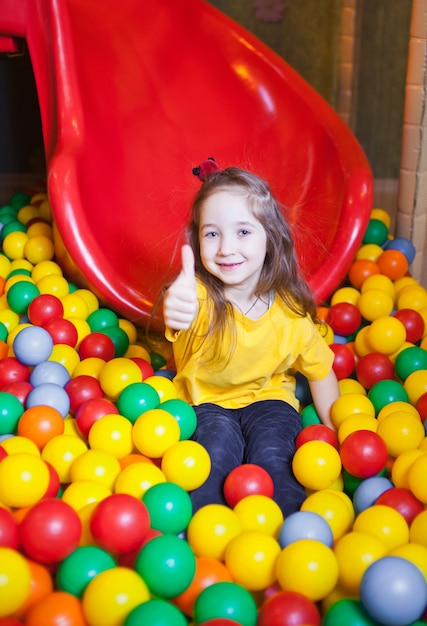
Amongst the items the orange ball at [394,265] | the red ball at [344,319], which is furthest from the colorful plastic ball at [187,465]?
the orange ball at [394,265]

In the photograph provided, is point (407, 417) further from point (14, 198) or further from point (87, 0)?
point (14, 198)

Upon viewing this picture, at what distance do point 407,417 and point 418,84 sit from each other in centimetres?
107

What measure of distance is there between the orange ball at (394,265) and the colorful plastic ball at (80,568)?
4.26ft

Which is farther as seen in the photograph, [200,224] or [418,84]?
[418,84]

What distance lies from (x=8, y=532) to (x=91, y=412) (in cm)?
39

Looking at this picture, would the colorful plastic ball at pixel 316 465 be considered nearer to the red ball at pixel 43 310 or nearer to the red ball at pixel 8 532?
the red ball at pixel 8 532

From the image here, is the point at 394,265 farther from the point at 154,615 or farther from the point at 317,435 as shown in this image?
the point at 154,615

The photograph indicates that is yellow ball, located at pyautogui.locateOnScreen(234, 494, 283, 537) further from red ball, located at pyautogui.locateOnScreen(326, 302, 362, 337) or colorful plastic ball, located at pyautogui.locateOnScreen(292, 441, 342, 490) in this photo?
red ball, located at pyautogui.locateOnScreen(326, 302, 362, 337)

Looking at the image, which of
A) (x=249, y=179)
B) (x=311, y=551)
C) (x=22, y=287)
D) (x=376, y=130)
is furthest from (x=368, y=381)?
(x=376, y=130)

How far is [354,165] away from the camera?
2.02 meters

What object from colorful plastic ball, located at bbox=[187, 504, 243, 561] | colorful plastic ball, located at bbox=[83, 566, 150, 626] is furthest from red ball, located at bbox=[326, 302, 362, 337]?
colorful plastic ball, located at bbox=[83, 566, 150, 626]

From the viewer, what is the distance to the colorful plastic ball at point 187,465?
128 centimetres

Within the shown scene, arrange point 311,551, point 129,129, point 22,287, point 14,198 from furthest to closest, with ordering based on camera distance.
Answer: point 14,198 < point 129,129 < point 22,287 < point 311,551

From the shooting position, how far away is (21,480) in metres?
1.19
